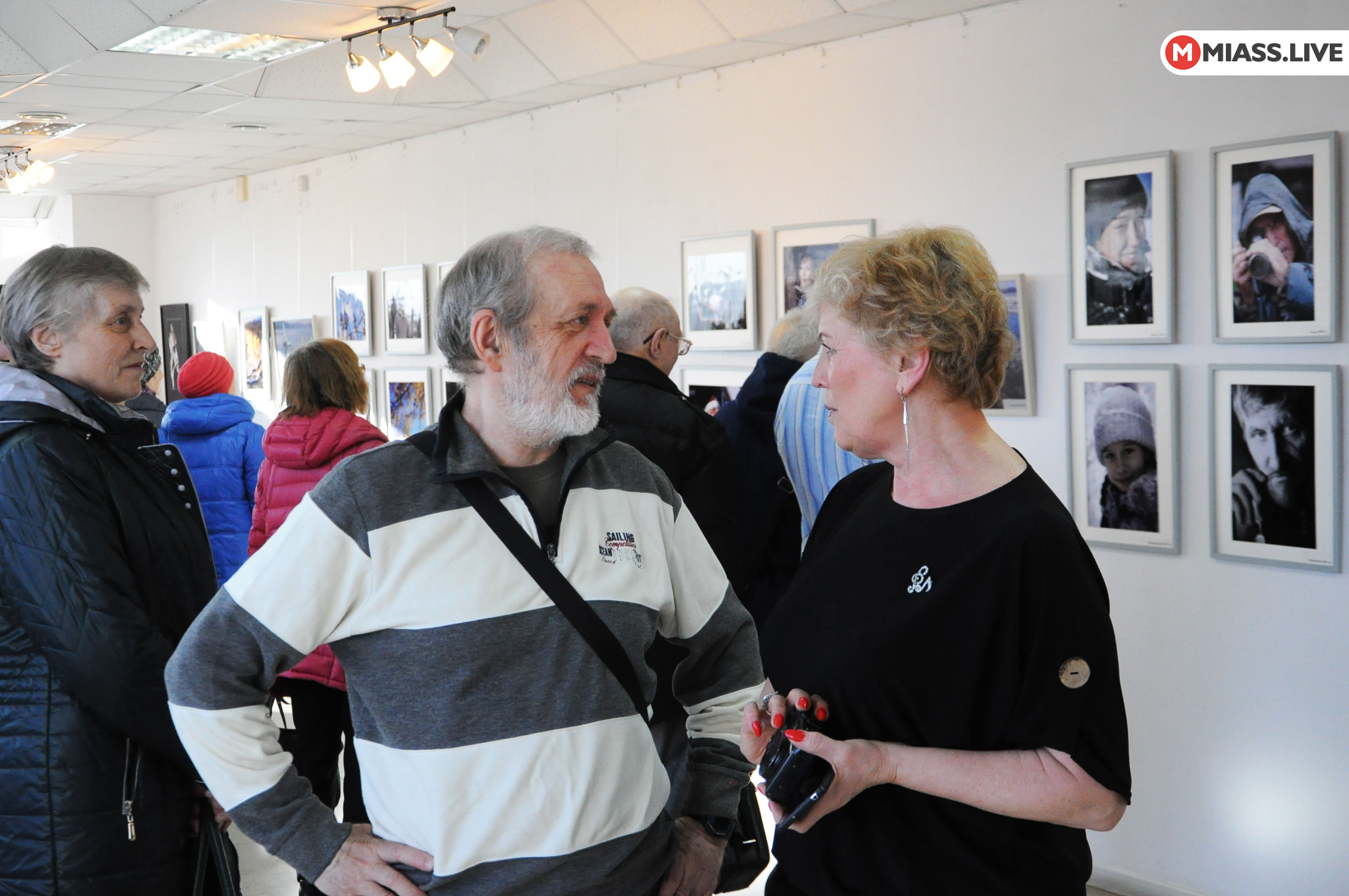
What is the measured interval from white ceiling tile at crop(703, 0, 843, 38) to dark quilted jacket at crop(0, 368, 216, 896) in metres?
3.52

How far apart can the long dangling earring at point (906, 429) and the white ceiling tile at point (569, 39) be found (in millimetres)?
4262

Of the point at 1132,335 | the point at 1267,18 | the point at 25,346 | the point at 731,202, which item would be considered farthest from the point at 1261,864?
the point at 25,346

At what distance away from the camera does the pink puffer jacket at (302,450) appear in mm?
4129

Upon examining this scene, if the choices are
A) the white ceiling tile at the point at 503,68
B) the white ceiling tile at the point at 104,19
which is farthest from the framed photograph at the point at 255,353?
the white ceiling tile at the point at 104,19

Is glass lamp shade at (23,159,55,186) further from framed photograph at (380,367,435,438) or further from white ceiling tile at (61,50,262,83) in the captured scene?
framed photograph at (380,367,435,438)

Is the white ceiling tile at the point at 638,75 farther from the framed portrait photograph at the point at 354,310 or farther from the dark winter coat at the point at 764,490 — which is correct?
the framed portrait photograph at the point at 354,310

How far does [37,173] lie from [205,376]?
529 centimetres

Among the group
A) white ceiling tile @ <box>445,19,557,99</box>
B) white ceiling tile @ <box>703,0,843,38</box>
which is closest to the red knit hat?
white ceiling tile @ <box>445,19,557,99</box>

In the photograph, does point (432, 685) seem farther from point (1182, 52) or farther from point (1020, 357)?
point (1182, 52)

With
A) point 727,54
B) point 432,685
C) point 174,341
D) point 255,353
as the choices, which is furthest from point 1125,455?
point 174,341

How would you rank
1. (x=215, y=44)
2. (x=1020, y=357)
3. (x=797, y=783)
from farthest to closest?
(x=215, y=44) → (x=1020, y=357) → (x=797, y=783)

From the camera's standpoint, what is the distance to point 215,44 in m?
5.79

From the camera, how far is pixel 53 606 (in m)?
2.15

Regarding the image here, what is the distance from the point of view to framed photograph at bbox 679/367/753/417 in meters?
5.86
